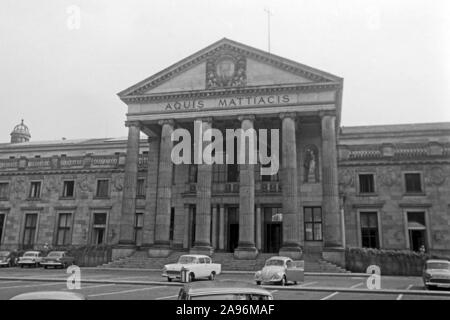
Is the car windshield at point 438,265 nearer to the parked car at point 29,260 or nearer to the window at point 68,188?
the parked car at point 29,260

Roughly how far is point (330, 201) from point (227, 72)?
15011mm

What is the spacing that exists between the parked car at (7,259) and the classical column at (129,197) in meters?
11.0

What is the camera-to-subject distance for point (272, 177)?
40750 millimetres

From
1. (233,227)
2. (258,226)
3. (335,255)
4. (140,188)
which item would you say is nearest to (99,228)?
(140,188)

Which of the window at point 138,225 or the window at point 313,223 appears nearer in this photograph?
the window at point 313,223

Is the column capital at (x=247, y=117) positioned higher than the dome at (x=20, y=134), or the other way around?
the dome at (x=20, y=134)

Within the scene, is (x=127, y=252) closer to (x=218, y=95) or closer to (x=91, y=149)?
(x=218, y=95)

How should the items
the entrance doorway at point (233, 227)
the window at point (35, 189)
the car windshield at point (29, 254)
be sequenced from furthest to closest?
the window at point (35, 189), the entrance doorway at point (233, 227), the car windshield at point (29, 254)

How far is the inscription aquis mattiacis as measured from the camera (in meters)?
36.9

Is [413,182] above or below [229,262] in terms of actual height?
above

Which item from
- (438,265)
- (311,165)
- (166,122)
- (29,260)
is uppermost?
(166,122)

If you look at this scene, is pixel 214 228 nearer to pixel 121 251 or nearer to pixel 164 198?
pixel 164 198

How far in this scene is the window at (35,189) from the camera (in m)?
49.8

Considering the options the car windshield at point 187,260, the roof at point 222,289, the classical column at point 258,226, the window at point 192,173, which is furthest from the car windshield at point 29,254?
the roof at point 222,289
